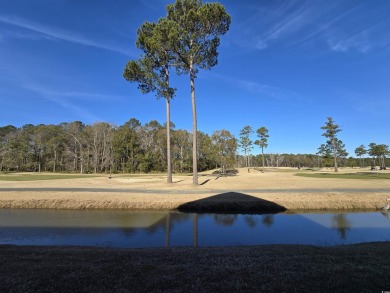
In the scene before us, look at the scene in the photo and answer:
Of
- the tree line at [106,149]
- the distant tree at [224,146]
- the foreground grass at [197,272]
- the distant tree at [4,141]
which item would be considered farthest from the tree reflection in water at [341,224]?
the distant tree at [4,141]

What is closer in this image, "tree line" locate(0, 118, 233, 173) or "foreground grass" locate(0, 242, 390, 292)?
"foreground grass" locate(0, 242, 390, 292)

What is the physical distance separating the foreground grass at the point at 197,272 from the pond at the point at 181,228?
473 cm

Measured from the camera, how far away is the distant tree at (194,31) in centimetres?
2661

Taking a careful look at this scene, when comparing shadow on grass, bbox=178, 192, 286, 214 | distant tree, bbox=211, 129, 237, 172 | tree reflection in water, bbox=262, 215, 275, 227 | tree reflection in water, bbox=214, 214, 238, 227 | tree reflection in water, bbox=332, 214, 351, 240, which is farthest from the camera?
distant tree, bbox=211, 129, 237, 172

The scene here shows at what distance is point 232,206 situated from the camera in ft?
63.1

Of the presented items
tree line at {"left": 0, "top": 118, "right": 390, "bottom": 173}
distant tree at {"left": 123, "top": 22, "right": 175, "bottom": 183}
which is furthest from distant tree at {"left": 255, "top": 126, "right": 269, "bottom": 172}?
distant tree at {"left": 123, "top": 22, "right": 175, "bottom": 183}

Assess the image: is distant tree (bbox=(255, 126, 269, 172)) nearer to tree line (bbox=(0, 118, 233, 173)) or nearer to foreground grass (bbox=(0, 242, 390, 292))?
tree line (bbox=(0, 118, 233, 173))

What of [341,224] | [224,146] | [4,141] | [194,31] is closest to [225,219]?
[341,224]

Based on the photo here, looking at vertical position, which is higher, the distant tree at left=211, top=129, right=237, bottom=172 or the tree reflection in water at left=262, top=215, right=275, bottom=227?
the distant tree at left=211, top=129, right=237, bottom=172

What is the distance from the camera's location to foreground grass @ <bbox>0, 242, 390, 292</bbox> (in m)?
4.60

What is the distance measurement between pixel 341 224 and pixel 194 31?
69.7ft

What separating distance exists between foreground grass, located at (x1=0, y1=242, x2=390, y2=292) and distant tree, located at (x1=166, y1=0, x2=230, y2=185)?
20.9 meters

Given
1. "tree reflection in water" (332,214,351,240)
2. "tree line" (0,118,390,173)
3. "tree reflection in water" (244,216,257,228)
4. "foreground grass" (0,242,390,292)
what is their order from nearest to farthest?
"foreground grass" (0,242,390,292), "tree reflection in water" (332,214,351,240), "tree reflection in water" (244,216,257,228), "tree line" (0,118,390,173)

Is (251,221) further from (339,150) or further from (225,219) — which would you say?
(339,150)
